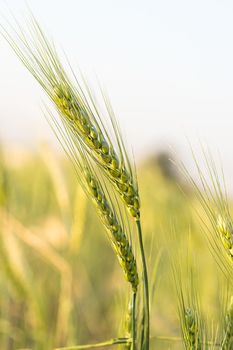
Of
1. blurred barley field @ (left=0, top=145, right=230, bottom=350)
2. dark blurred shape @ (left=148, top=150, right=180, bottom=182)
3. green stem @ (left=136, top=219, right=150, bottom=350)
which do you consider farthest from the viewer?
dark blurred shape @ (left=148, top=150, right=180, bottom=182)

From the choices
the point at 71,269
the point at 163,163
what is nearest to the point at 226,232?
the point at 71,269

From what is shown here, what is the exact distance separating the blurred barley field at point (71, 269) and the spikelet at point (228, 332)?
0.28 feet

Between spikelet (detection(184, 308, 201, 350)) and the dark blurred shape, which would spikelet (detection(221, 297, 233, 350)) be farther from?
the dark blurred shape

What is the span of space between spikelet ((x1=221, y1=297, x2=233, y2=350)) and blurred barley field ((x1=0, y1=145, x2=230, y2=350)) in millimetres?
84

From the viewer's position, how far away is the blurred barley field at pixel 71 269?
1.41m

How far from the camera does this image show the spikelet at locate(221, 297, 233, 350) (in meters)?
0.68

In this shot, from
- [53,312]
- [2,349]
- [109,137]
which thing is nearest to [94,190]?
[109,137]

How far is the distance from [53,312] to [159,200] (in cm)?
56

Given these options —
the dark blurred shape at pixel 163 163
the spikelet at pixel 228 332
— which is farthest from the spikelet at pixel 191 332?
the dark blurred shape at pixel 163 163

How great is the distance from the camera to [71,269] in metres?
1.65

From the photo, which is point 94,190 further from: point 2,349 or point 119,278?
point 119,278

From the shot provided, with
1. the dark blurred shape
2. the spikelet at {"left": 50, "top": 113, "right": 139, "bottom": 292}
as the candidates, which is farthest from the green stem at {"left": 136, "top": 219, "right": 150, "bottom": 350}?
the dark blurred shape

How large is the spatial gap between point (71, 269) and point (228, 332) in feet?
3.25

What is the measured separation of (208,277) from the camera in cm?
224
